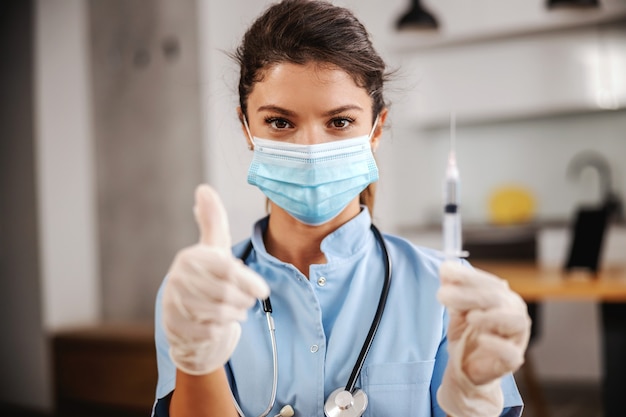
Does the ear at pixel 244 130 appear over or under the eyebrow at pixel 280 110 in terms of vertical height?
under

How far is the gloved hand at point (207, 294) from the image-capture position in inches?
29.5

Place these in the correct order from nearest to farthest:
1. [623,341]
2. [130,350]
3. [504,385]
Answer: [504,385] → [623,341] → [130,350]

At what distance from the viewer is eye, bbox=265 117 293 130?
1.04m

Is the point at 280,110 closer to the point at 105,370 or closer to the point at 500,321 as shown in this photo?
the point at 500,321

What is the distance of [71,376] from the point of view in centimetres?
387

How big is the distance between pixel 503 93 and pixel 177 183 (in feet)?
7.01

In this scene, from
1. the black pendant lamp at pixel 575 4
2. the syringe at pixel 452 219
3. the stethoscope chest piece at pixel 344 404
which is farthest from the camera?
the black pendant lamp at pixel 575 4

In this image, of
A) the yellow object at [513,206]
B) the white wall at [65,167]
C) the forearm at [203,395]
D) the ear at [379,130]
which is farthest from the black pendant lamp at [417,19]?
the forearm at [203,395]

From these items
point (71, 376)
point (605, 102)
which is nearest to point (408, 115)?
Answer: point (605, 102)

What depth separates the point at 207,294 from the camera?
753mm

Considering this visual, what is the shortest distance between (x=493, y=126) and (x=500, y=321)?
12.9 feet

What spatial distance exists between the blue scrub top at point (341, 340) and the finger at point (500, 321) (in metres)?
0.27

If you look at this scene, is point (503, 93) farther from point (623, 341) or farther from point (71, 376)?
point (71, 376)

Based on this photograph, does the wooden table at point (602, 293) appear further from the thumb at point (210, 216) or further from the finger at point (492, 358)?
the thumb at point (210, 216)
